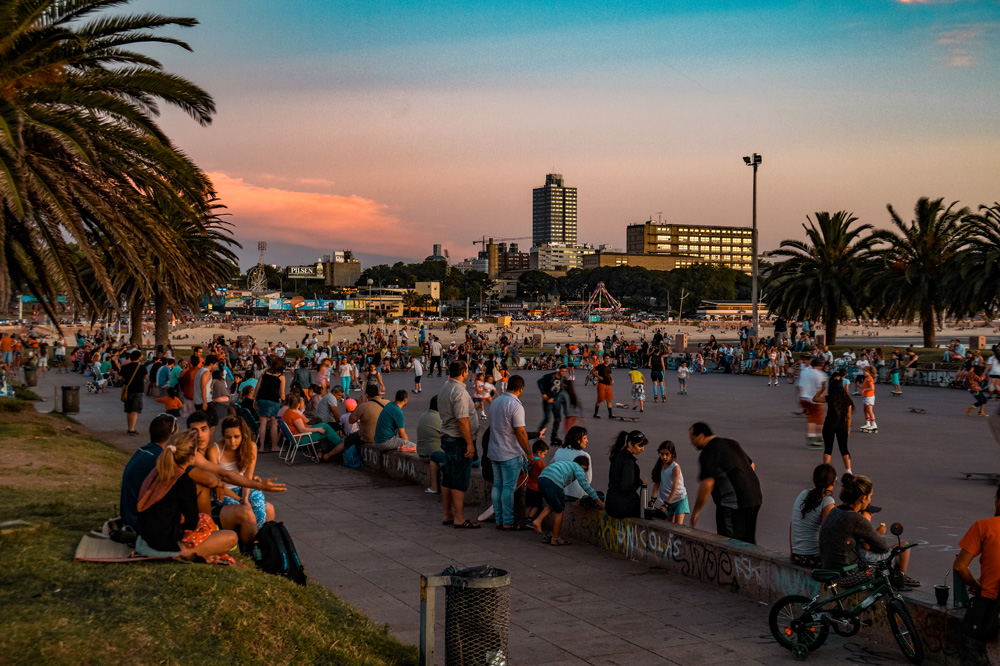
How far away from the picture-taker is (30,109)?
466 inches

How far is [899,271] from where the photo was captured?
40.3 meters

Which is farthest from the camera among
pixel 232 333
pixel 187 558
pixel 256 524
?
pixel 232 333

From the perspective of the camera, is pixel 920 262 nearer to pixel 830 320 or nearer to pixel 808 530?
pixel 830 320

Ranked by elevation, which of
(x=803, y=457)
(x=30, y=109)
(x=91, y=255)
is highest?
(x=30, y=109)

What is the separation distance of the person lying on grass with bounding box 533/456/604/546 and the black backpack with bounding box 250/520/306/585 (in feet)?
9.83

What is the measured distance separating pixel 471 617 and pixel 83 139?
9.25 metres

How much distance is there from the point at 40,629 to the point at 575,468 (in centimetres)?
543

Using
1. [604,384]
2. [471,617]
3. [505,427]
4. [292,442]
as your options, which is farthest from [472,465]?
[604,384]

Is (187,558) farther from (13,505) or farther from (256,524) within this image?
(13,505)

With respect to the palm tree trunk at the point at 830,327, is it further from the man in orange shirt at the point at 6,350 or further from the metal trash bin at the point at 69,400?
the man in orange shirt at the point at 6,350

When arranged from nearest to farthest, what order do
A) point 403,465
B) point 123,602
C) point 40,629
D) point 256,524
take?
point 40,629 → point 123,602 → point 256,524 → point 403,465

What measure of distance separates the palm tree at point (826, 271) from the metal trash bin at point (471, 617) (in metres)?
41.1

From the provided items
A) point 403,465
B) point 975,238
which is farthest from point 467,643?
point 975,238

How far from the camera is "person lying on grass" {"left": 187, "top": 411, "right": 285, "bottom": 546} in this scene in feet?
20.5
